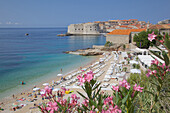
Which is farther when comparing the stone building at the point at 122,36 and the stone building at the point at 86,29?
the stone building at the point at 86,29

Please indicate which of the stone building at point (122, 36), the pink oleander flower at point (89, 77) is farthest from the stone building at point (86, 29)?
the pink oleander flower at point (89, 77)

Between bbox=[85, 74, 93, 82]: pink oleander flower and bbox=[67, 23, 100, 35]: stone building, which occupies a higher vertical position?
bbox=[67, 23, 100, 35]: stone building

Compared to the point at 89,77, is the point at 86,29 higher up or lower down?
higher up

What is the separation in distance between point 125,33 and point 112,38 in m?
3.32

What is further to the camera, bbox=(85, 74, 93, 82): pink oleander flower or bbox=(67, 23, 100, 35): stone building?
bbox=(67, 23, 100, 35): stone building

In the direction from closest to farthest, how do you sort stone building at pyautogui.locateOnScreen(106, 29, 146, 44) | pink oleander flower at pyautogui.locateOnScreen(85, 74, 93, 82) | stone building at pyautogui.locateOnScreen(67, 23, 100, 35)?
pink oleander flower at pyautogui.locateOnScreen(85, 74, 93, 82) < stone building at pyautogui.locateOnScreen(106, 29, 146, 44) < stone building at pyautogui.locateOnScreen(67, 23, 100, 35)

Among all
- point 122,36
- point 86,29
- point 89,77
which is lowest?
point 89,77

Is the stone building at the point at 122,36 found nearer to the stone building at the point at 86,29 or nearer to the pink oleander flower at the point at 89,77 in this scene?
the pink oleander flower at the point at 89,77

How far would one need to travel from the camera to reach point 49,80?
15.7 m

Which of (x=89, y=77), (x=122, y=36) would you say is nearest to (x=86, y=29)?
(x=122, y=36)

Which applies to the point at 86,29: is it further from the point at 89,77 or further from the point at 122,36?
the point at 89,77

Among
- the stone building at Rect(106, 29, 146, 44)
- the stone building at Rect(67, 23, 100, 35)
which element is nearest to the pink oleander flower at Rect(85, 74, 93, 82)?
the stone building at Rect(106, 29, 146, 44)

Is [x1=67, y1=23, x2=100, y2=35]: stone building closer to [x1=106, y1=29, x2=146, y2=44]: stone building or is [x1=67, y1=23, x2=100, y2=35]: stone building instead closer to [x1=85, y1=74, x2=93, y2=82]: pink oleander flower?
[x1=106, y1=29, x2=146, y2=44]: stone building

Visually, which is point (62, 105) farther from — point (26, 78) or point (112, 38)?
point (112, 38)
